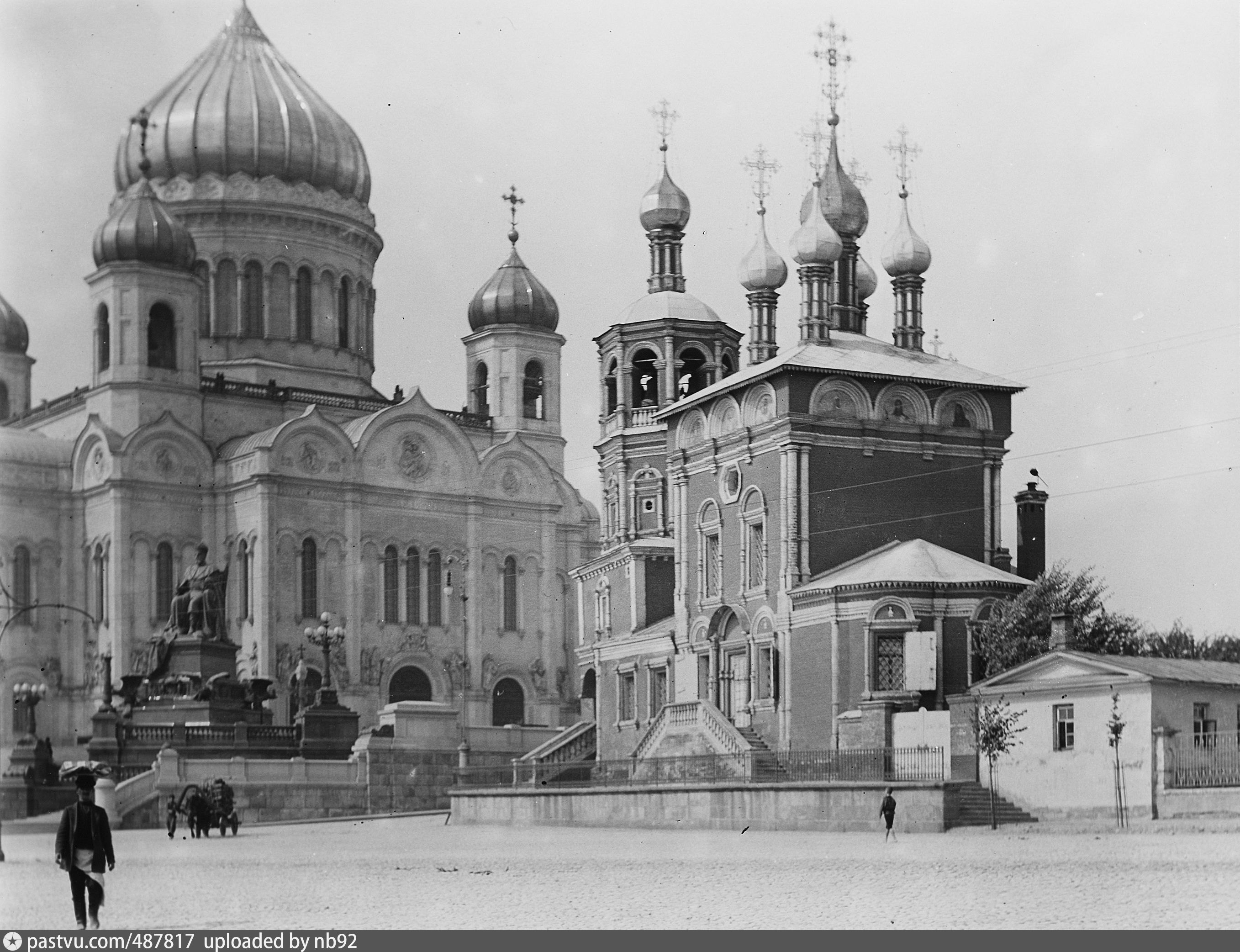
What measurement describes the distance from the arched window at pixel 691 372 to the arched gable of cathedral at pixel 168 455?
16.1 meters

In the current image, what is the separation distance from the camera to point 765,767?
128 feet

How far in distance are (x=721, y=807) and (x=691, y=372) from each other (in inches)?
903

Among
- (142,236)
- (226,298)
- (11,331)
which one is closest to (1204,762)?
(142,236)

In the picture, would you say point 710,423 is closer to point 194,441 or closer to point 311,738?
point 311,738

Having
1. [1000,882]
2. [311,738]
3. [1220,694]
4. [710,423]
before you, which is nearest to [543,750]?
[311,738]

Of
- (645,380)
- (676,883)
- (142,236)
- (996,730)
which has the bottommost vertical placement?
(676,883)

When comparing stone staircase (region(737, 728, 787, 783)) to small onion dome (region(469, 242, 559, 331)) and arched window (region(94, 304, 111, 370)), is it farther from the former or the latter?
small onion dome (region(469, 242, 559, 331))

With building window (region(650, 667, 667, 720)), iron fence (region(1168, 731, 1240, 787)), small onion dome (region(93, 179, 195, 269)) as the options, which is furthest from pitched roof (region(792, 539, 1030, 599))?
small onion dome (region(93, 179, 195, 269))

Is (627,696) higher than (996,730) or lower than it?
lower

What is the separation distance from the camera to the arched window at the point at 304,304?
69500 mm

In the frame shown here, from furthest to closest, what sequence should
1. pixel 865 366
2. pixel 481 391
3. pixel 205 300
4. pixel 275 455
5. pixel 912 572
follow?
pixel 481 391 < pixel 205 300 < pixel 275 455 < pixel 865 366 < pixel 912 572

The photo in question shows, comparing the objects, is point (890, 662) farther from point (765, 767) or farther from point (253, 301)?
point (253, 301)

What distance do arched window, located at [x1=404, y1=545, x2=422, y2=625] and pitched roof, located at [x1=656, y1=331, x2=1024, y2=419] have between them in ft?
67.5
